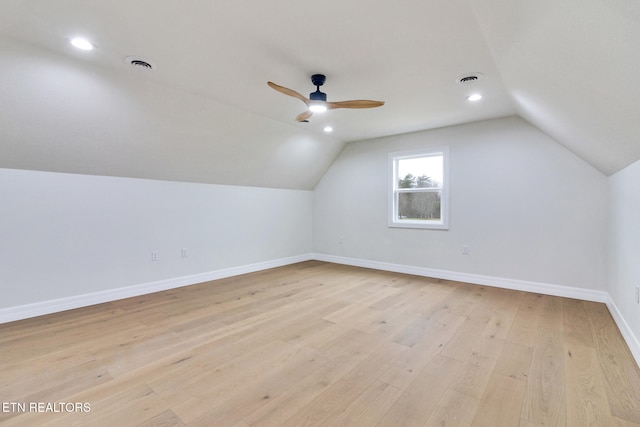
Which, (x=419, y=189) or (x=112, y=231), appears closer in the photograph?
(x=112, y=231)

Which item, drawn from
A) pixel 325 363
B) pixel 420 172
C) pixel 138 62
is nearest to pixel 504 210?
pixel 420 172

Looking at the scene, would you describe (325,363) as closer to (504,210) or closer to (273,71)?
(273,71)

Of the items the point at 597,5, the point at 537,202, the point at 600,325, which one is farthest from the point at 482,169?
the point at 597,5

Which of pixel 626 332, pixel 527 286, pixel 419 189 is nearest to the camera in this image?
pixel 626 332

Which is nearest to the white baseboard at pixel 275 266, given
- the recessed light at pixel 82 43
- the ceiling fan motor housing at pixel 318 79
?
the recessed light at pixel 82 43

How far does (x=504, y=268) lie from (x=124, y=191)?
4984mm

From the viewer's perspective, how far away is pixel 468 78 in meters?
2.73

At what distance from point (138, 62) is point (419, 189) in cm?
400

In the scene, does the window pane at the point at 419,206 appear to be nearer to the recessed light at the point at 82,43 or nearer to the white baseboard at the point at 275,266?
the white baseboard at the point at 275,266

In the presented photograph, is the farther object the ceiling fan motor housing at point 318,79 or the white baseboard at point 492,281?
the white baseboard at point 492,281

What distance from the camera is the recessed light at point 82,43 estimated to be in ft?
7.01

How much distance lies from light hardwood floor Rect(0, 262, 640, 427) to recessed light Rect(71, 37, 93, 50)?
231cm

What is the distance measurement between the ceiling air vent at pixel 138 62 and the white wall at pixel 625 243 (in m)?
3.90

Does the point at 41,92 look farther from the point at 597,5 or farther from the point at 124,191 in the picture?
the point at 597,5
